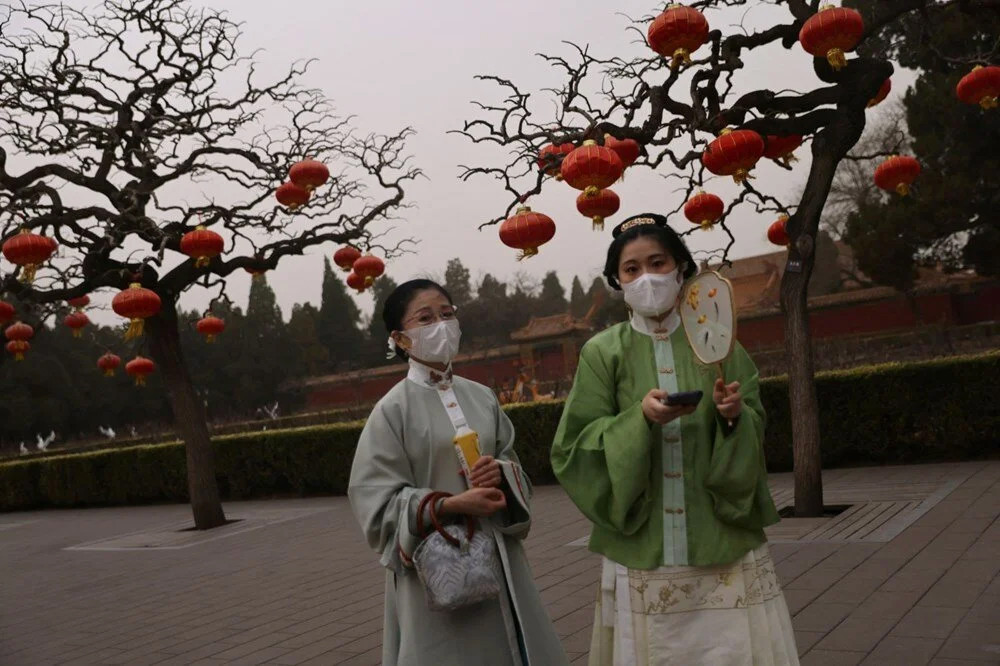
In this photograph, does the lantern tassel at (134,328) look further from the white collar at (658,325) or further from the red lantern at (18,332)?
the white collar at (658,325)

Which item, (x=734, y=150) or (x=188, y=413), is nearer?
(x=734, y=150)

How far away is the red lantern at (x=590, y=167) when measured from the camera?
6.04 m

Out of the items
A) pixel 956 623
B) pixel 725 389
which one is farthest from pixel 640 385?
pixel 956 623

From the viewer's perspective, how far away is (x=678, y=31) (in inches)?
228

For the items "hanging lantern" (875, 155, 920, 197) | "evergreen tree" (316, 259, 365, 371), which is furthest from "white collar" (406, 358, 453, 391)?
"evergreen tree" (316, 259, 365, 371)

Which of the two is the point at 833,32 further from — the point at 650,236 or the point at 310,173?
the point at 310,173

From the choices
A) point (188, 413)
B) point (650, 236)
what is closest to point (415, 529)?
point (650, 236)

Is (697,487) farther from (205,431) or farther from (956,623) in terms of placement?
(205,431)

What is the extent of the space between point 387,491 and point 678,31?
4.25 metres

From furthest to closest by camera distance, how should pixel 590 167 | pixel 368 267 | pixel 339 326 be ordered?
pixel 339 326 < pixel 368 267 < pixel 590 167

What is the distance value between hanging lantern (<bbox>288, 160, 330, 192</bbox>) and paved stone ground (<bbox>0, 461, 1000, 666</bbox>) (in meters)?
3.57

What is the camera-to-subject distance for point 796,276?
23.7 ft

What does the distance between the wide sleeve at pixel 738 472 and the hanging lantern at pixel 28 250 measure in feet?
25.7

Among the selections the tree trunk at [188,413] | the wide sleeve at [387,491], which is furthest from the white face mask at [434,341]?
the tree trunk at [188,413]
